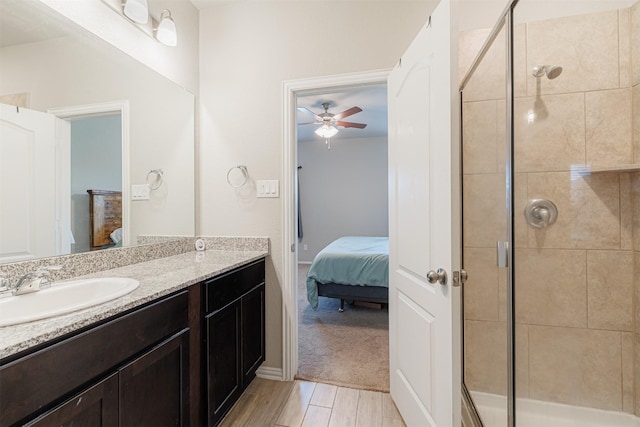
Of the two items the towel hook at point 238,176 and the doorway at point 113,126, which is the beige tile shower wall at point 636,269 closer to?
the towel hook at point 238,176

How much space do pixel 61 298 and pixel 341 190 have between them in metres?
5.10

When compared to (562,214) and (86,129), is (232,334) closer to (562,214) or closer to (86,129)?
(86,129)

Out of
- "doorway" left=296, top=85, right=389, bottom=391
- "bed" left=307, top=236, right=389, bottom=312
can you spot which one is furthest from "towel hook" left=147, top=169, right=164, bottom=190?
"bed" left=307, top=236, right=389, bottom=312

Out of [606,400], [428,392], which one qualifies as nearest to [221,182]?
[428,392]

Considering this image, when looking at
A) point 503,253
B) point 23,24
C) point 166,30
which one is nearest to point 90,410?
point 23,24

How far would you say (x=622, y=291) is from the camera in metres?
1.40

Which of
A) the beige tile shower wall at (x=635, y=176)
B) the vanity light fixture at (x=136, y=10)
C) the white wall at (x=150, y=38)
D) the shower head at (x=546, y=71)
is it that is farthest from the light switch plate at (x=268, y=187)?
the beige tile shower wall at (x=635, y=176)

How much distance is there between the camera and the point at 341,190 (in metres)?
5.92

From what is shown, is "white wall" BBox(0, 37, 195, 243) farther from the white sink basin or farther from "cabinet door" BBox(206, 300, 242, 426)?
"cabinet door" BBox(206, 300, 242, 426)

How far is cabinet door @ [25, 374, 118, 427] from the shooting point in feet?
2.38

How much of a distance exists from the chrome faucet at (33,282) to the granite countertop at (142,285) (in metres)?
0.26

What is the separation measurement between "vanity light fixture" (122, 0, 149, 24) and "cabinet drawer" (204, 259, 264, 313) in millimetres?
1446

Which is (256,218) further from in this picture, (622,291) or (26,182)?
(622,291)

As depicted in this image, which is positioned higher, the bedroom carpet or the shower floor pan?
the shower floor pan
